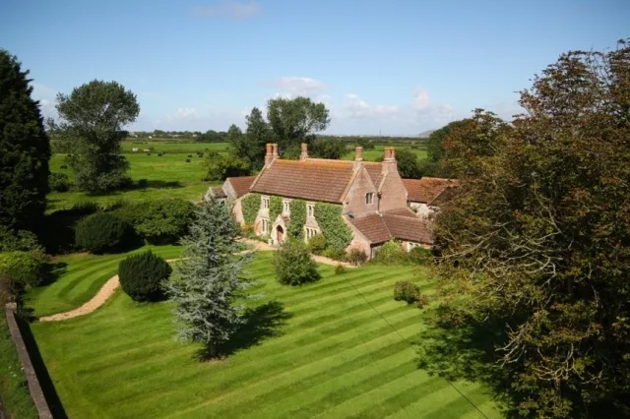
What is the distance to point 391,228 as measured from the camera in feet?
129

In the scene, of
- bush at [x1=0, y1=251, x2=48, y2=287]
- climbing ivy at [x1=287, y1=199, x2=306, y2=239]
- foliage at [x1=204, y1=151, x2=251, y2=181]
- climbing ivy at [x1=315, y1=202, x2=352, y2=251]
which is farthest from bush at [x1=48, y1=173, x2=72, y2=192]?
climbing ivy at [x1=315, y1=202, x2=352, y2=251]

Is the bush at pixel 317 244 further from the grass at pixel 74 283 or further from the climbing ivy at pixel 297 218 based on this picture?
the grass at pixel 74 283

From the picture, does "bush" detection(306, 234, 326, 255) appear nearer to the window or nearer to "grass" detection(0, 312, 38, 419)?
the window

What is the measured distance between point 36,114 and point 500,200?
120 feet

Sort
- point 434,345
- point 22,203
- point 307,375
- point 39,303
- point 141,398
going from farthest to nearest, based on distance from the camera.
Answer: point 22,203
point 39,303
point 434,345
point 307,375
point 141,398

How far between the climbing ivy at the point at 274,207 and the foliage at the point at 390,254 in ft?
36.1

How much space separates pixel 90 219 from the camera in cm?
3809

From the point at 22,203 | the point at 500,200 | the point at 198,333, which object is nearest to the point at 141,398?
→ the point at 198,333

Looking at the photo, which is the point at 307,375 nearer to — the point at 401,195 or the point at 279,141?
the point at 401,195

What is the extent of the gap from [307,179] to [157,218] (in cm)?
1380

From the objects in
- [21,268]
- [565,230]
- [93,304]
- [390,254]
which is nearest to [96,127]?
→ [21,268]

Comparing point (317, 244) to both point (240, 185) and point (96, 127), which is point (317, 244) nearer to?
point (240, 185)

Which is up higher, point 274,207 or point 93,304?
point 274,207

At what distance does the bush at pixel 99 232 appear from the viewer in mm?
37562
